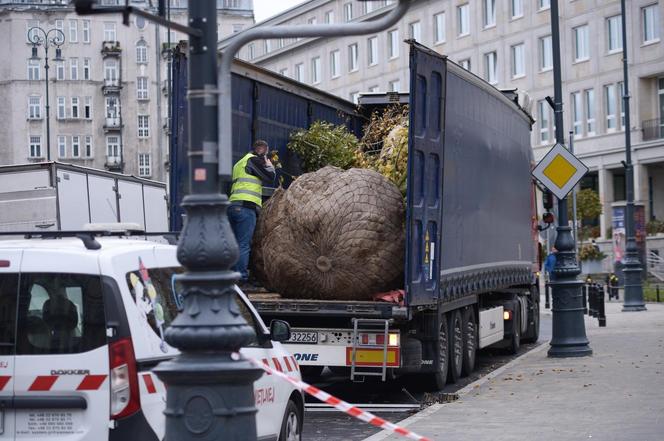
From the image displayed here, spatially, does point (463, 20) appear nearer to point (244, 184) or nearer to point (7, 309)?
point (244, 184)

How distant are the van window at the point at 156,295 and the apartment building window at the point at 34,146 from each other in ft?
325

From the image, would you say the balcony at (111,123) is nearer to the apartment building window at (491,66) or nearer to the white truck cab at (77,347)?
the apartment building window at (491,66)

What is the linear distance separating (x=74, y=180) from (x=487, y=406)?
1219 centimetres

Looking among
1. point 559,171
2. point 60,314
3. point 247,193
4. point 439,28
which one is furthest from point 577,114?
point 60,314

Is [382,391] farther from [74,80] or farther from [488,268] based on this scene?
[74,80]

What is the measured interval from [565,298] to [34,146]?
294 feet

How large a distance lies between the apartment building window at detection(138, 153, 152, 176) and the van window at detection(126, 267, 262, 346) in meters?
102

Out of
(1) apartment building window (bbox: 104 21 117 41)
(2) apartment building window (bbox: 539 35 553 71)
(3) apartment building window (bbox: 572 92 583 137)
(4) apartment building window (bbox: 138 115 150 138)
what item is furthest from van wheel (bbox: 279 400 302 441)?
(4) apartment building window (bbox: 138 115 150 138)

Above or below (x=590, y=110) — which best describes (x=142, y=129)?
above

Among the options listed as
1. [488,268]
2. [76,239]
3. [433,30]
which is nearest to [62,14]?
[433,30]

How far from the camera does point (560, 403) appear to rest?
1376cm

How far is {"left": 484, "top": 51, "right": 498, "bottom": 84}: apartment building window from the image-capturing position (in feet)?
244

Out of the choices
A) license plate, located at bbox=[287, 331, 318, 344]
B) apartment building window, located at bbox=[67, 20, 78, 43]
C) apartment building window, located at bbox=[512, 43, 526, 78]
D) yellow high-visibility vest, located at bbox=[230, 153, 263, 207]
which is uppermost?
apartment building window, located at bbox=[67, 20, 78, 43]

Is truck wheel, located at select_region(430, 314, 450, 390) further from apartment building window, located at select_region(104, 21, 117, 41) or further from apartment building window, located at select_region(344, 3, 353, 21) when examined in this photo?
apartment building window, located at select_region(104, 21, 117, 41)
